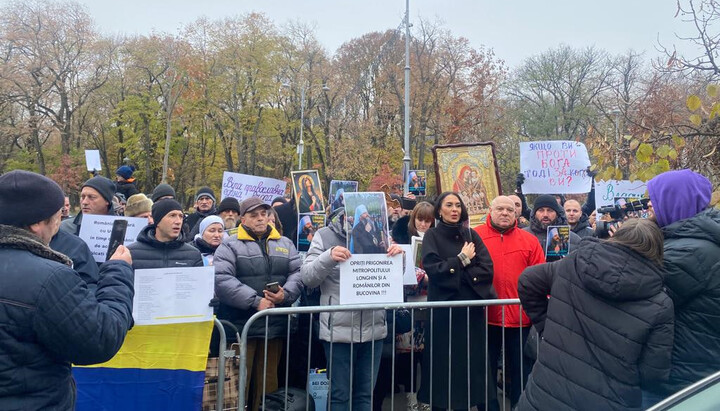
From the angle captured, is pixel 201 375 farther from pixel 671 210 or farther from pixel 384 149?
pixel 384 149

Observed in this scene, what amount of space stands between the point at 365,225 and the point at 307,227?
251cm

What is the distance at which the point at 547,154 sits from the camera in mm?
7395

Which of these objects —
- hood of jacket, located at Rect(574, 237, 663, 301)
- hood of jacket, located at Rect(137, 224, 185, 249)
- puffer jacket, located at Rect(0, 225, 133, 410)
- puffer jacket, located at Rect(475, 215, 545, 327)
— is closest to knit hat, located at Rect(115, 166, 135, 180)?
hood of jacket, located at Rect(137, 224, 185, 249)

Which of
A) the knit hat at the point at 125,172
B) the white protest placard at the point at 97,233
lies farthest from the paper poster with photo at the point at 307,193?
the white protest placard at the point at 97,233

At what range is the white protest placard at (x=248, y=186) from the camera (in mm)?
8633

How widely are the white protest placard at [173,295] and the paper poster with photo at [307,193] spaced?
3.85 m

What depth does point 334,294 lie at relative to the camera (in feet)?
15.2

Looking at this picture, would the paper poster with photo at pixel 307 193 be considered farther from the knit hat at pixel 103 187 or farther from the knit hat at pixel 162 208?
the knit hat at pixel 162 208

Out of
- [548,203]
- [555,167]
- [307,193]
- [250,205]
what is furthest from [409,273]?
[555,167]

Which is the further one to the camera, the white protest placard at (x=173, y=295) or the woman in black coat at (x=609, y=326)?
the white protest placard at (x=173, y=295)

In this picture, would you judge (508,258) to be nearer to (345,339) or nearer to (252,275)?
(345,339)

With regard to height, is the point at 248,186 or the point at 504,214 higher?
the point at 248,186

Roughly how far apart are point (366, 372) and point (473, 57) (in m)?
32.0

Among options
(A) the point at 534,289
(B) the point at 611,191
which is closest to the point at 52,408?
(A) the point at 534,289
